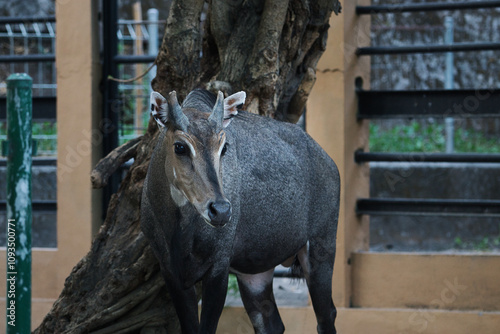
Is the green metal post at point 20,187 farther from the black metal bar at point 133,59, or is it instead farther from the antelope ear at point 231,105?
the black metal bar at point 133,59

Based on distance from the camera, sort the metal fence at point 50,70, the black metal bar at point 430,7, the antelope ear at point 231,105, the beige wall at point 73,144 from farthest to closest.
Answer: the metal fence at point 50,70, the beige wall at point 73,144, the black metal bar at point 430,7, the antelope ear at point 231,105

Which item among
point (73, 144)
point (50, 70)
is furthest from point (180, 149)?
point (50, 70)

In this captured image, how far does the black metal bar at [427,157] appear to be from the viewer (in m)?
6.54

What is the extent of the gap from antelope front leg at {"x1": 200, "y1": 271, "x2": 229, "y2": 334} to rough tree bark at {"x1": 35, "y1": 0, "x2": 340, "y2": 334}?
0.90m

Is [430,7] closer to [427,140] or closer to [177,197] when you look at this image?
[177,197]

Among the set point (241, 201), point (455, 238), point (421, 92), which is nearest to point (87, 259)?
point (241, 201)

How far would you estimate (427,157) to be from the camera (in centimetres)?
670

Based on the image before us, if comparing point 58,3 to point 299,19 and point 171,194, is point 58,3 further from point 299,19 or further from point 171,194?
point 171,194

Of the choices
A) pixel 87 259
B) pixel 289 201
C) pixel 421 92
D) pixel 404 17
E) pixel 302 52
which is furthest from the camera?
pixel 404 17

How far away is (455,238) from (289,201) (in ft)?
19.4

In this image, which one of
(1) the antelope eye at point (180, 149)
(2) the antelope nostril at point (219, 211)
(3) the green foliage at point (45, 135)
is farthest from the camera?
(3) the green foliage at point (45, 135)

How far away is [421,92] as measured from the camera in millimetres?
6637

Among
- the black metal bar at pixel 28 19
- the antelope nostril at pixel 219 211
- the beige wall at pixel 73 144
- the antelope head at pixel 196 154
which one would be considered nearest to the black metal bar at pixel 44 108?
the beige wall at pixel 73 144

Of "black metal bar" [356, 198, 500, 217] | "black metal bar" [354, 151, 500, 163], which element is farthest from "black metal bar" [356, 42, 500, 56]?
"black metal bar" [356, 198, 500, 217]
